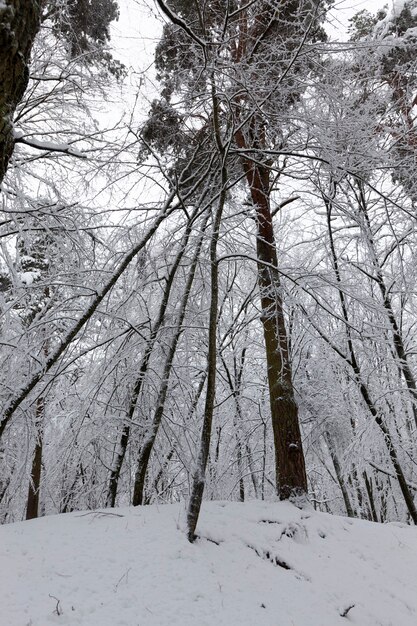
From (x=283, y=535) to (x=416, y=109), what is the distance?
7712 millimetres

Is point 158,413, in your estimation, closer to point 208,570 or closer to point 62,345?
point 62,345

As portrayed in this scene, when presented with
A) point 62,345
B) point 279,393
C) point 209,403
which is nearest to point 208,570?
point 209,403

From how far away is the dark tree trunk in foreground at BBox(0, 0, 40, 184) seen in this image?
65.4 inches

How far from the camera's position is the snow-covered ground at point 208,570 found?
9.61ft

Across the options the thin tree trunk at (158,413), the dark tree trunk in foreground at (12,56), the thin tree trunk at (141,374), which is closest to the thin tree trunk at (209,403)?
the thin tree trunk at (158,413)

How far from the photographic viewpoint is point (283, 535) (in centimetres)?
446

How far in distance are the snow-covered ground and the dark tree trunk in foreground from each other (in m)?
2.78

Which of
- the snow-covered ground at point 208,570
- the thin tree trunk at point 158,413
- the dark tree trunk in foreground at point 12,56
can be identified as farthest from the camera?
the thin tree trunk at point 158,413

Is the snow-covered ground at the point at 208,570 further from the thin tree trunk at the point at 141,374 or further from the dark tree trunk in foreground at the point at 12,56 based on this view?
the dark tree trunk in foreground at the point at 12,56

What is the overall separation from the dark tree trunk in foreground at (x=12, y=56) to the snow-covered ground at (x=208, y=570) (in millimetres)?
2777

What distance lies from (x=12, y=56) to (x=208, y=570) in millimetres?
3786

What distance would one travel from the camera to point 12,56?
66.5 inches

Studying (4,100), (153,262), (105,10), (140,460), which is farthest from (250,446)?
(4,100)

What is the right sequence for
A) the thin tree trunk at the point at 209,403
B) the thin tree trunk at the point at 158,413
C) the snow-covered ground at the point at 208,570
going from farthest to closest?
the thin tree trunk at the point at 158,413
the thin tree trunk at the point at 209,403
the snow-covered ground at the point at 208,570
